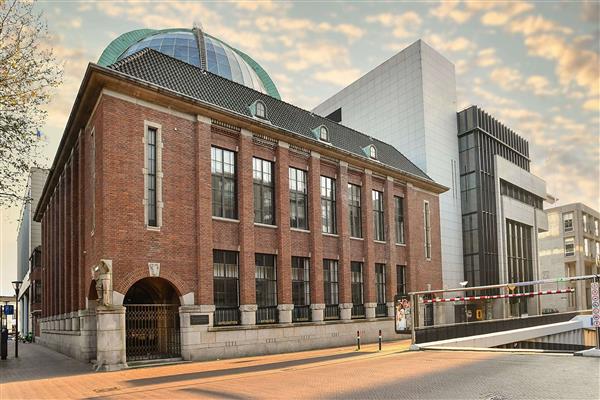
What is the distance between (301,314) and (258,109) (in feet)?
35.6

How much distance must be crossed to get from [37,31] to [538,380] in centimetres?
1742

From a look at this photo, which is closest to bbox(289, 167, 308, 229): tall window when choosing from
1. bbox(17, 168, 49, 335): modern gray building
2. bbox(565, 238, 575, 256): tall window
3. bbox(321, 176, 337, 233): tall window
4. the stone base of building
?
bbox(321, 176, 337, 233): tall window

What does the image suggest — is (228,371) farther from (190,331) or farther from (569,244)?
(569,244)

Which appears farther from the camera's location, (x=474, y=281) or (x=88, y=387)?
(x=474, y=281)

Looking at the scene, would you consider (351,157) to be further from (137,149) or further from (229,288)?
(137,149)

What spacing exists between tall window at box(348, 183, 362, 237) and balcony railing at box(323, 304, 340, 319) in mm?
4830

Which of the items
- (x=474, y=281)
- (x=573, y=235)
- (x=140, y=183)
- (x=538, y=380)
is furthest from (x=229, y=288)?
(x=573, y=235)

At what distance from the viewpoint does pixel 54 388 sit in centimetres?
1515

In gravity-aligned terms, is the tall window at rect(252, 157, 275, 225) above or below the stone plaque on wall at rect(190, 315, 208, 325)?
above

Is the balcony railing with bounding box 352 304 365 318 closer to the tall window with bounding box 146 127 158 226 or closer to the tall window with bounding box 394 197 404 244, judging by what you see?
the tall window with bounding box 394 197 404 244

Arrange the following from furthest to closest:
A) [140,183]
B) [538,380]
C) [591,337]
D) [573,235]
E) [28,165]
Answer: [573,235] → [591,337] → [140,183] → [28,165] → [538,380]

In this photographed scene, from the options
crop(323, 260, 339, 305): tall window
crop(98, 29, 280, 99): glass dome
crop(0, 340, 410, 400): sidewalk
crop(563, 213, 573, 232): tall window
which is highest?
crop(98, 29, 280, 99): glass dome

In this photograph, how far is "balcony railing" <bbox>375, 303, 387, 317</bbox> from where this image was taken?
3347cm

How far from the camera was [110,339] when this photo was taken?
19.4m
